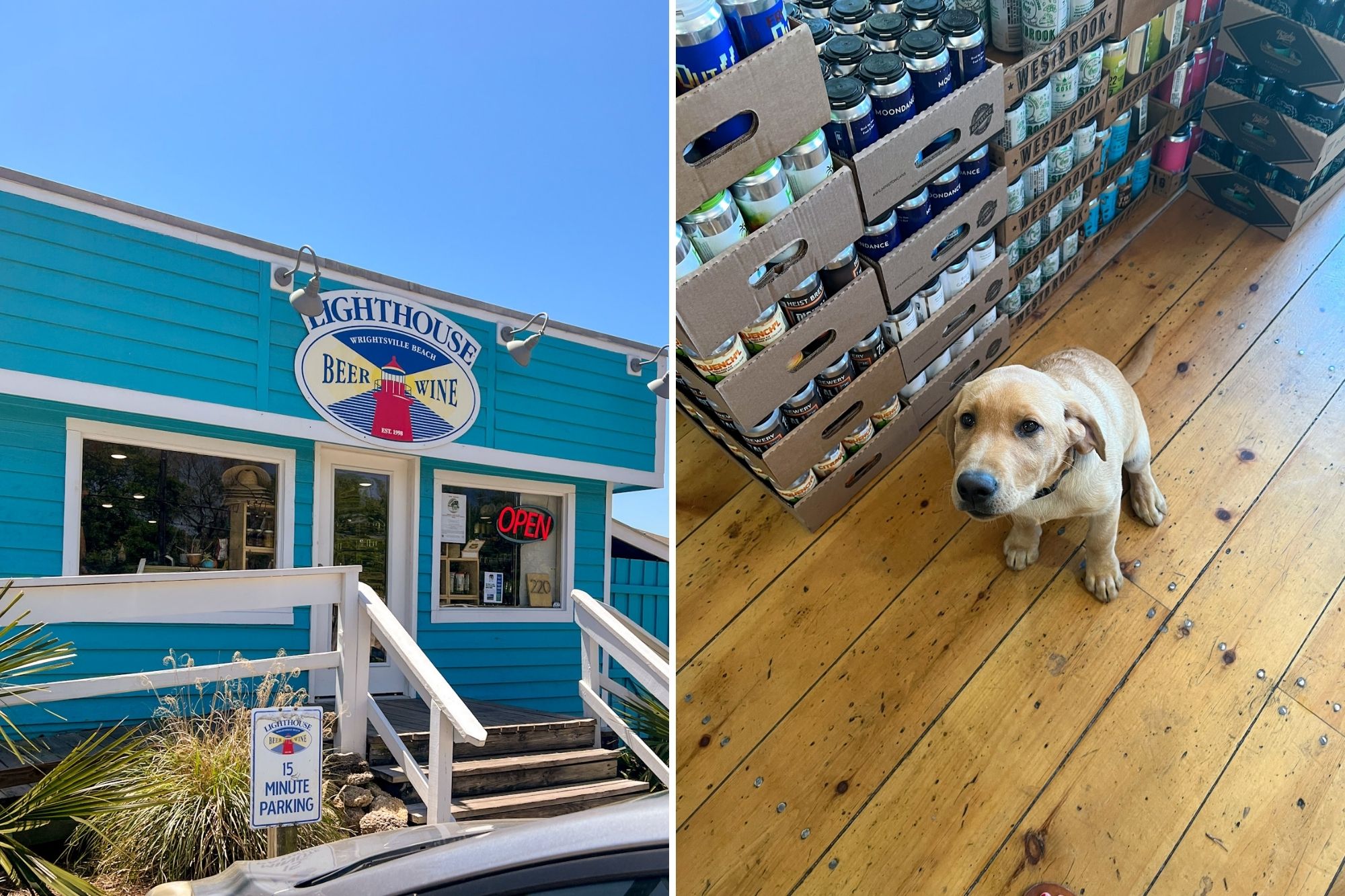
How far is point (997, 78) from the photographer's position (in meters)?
1.50

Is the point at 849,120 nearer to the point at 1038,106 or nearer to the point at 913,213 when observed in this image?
the point at 913,213

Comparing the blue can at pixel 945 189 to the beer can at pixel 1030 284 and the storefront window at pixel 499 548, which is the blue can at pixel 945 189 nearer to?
the beer can at pixel 1030 284

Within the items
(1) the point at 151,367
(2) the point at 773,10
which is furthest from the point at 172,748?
(2) the point at 773,10

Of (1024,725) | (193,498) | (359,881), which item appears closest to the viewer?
(359,881)

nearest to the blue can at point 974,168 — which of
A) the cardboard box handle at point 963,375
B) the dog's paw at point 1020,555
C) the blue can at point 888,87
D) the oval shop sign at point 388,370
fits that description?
the blue can at point 888,87

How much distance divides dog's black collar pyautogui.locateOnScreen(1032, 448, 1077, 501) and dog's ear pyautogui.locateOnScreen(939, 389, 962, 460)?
5.9 inches

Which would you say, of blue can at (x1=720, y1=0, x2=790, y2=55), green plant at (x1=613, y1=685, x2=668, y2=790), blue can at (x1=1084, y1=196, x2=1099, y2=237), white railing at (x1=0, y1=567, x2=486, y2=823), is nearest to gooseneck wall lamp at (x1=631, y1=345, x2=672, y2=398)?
green plant at (x1=613, y1=685, x2=668, y2=790)

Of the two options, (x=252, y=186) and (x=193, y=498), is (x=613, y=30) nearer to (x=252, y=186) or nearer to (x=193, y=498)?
(x=252, y=186)

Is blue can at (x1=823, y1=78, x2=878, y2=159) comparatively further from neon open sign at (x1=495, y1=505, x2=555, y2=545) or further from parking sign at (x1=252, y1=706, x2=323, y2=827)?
neon open sign at (x1=495, y1=505, x2=555, y2=545)

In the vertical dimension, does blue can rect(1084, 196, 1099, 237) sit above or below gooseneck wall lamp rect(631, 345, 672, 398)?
above

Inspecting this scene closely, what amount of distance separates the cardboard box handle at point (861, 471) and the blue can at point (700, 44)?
3.18 ft

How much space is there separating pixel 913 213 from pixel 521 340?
1808 mm

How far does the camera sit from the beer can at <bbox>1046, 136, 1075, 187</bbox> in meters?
1.80

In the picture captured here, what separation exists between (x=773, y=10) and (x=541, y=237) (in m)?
2.58
